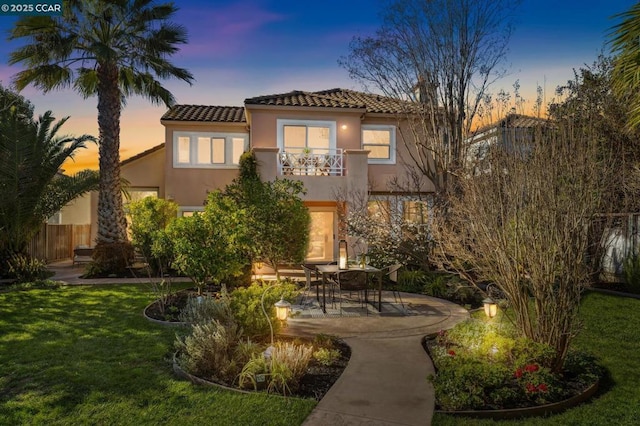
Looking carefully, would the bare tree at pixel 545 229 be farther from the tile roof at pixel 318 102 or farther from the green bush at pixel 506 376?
the tile roof at pixel 318 102

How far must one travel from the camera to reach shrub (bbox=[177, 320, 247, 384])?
576 centimetres

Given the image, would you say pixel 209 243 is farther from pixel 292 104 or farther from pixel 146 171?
pixel 146 171

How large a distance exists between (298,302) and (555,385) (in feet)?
21.3

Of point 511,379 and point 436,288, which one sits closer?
point 511,379

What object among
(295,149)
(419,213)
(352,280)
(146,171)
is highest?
(295,149)

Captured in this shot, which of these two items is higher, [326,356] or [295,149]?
[295,149]

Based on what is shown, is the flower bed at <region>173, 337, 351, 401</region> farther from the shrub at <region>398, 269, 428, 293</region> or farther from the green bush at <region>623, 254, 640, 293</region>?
the green bush at <region>623, 254, 640, 293</region>

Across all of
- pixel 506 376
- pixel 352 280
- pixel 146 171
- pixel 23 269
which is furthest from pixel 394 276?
pixel 146 171

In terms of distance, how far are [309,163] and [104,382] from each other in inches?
507

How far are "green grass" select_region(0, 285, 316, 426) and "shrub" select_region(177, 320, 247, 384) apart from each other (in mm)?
297

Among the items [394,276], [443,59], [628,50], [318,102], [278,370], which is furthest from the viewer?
[318,102]

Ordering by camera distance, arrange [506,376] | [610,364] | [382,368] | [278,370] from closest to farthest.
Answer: [506,376], [278,370], [382,368], [610,364]

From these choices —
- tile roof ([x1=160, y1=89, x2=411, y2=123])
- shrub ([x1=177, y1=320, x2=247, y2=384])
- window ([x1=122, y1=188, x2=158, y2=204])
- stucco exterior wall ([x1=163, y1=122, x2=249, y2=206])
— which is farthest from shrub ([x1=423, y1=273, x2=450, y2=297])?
window ([x1=122, y1=188, x2=158, y2=204])

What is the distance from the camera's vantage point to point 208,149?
20.4 m
